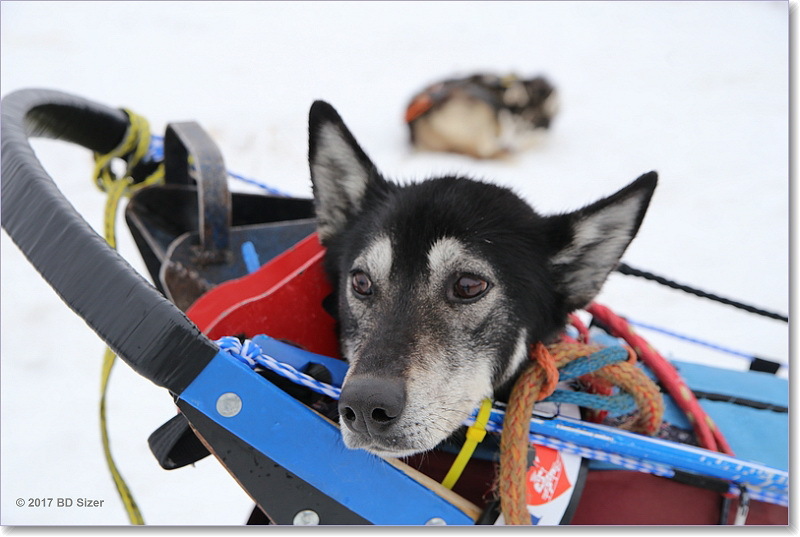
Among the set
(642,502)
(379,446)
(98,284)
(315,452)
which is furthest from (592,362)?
(98,284)

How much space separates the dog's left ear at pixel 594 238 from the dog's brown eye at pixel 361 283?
1.74 ft

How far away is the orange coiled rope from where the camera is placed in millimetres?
1556

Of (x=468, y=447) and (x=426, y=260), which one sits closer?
(x=468, y=447)

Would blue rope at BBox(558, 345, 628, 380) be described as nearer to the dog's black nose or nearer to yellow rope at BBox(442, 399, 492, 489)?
yellow rope at BBox(442, 399, 492, 489)

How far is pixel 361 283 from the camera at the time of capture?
184 centimetres

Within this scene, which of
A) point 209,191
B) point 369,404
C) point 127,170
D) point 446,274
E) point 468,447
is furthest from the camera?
point 127,170

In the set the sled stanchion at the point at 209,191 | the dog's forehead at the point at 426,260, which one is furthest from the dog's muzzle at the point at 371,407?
the sled stanchion at the point at 209,191

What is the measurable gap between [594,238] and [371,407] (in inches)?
32.7

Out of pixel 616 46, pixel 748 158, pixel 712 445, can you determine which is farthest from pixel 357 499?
pixel 616 46

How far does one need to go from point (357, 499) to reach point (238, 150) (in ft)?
18.1

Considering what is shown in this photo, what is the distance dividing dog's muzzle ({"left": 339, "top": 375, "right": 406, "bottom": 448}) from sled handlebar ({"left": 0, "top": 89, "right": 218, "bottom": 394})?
0.32 m

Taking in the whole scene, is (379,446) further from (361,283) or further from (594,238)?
(594,238)

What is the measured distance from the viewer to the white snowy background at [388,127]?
3.45 metres

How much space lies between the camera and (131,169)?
2.60 m
